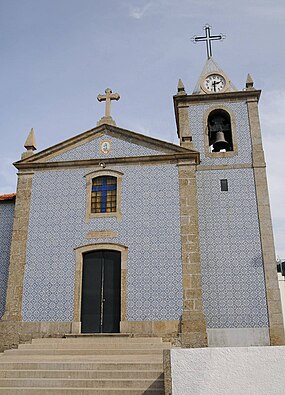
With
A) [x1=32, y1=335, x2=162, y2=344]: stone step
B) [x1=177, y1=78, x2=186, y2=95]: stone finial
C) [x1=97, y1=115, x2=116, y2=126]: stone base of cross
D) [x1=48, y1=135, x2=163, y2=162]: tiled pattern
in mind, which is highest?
[x1=177, y1=78, x2=186, y2=95]: stone finial

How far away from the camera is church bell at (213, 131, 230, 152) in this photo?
41.0 ft

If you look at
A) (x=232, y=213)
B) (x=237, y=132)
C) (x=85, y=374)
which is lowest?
(x=85, y=374)

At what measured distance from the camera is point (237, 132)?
12727 millimetres

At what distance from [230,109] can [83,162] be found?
482 centimetres

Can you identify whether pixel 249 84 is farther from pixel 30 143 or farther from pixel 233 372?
pixel 233 372

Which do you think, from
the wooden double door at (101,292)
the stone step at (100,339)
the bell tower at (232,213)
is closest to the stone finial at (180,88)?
the bell tower at (232,213)

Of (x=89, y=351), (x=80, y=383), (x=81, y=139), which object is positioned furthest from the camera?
(x=81, y=139)

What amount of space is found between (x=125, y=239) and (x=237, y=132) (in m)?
4.76

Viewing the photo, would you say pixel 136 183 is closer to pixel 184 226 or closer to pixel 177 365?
pixel 184 226

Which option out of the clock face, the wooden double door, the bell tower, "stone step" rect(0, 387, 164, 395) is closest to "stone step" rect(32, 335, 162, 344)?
the wooden double door

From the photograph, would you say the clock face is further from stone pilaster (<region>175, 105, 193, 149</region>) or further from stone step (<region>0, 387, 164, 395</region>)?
stone step (<region>0, 387, 164, 395</region>)

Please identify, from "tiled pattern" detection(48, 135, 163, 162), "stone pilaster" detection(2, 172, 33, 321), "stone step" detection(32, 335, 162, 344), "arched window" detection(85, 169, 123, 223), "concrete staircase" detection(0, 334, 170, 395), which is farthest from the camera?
"tiled pattern" detection(48, 135, 163, 162)

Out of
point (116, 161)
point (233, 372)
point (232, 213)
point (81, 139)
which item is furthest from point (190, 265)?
point (233, 372)

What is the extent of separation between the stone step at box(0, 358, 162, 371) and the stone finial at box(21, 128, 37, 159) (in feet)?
20.7
